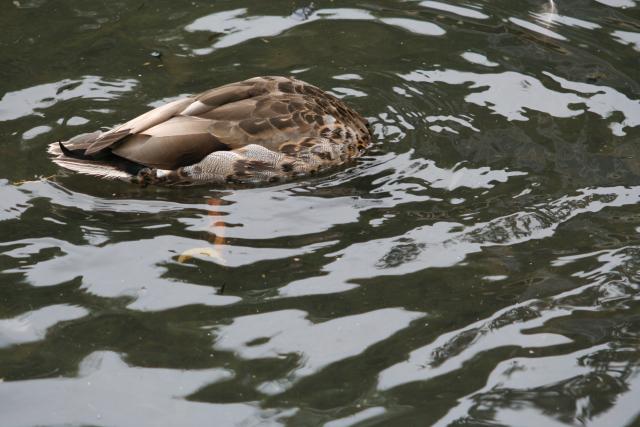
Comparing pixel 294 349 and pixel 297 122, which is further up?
pixel 297 122

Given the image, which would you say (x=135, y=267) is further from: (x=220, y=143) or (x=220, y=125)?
(x=220, y=125)

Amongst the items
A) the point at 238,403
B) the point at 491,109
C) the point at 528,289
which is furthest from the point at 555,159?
the point at 238,403

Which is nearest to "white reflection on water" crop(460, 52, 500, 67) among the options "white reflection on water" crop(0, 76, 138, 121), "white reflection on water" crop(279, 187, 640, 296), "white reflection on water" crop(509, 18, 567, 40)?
"white reflection on water" crop(509, 18, 567, 40)

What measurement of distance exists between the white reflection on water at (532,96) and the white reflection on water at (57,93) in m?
2.61

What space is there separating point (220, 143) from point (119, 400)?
9.31 feet

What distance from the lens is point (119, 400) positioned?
552cm

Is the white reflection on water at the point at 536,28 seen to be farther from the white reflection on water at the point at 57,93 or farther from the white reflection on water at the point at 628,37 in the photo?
the white reflection on water at the point at 57,93

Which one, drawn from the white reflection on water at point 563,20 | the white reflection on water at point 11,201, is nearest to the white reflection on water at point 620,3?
the white reflection on water at point 563,20

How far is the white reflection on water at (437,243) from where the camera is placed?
6535 millimetres

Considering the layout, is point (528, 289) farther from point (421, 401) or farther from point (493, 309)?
point (421, 401)

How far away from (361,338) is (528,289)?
3.85ft

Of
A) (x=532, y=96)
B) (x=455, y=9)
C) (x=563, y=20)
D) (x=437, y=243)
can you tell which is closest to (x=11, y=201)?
(x=437, y=243)

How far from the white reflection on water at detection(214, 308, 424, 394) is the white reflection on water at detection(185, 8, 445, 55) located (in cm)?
441

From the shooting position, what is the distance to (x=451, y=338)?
596cm
